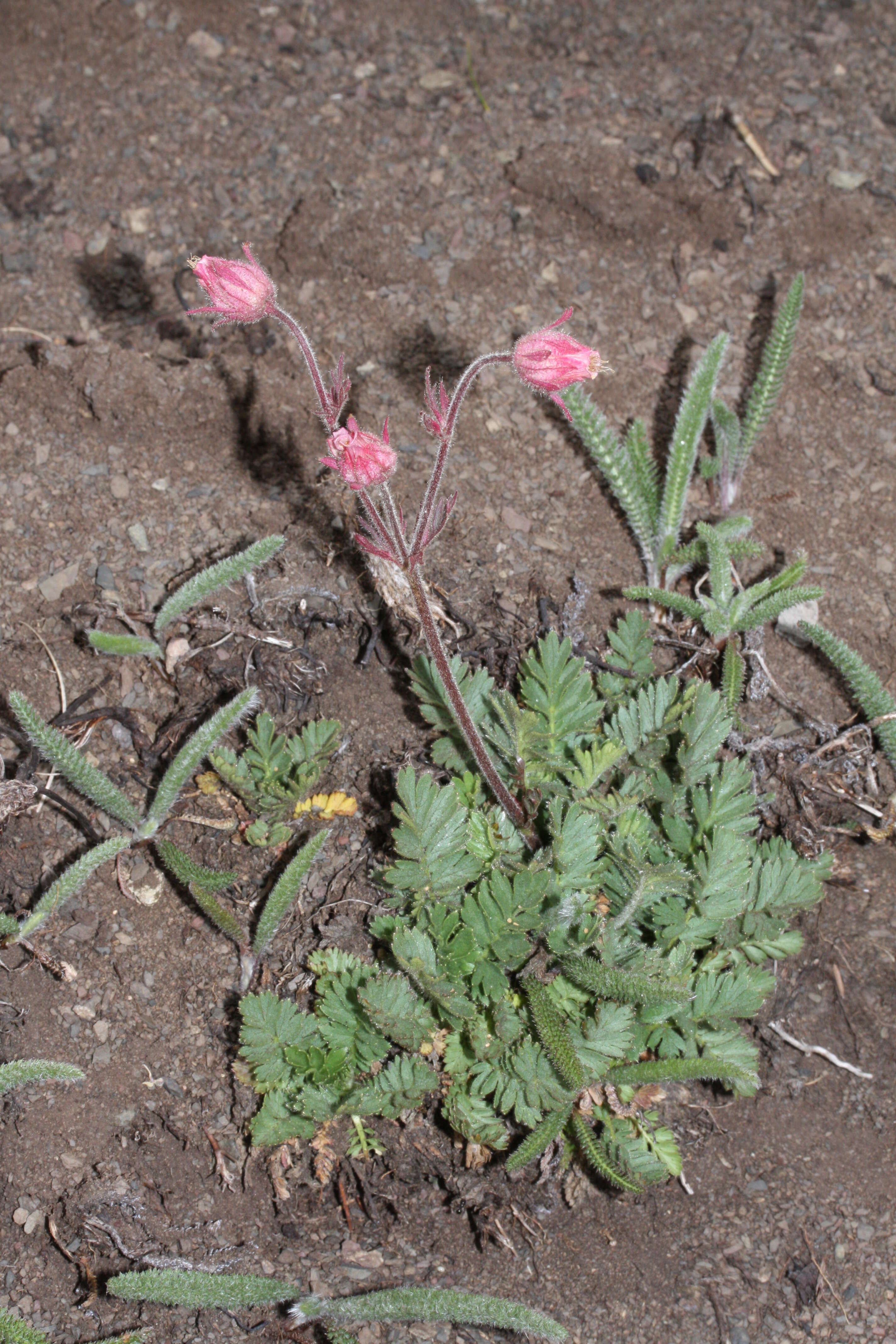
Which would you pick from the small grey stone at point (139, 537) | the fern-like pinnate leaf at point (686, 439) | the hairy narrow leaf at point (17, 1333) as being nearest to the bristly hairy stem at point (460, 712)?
the fern-like pinnate leaf at point (686, 439)

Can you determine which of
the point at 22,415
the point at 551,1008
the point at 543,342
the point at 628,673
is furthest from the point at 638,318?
the point at 551,1008

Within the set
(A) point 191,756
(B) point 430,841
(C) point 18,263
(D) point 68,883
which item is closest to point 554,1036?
(B) point 430,841

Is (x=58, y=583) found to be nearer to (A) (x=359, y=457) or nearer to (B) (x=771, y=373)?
(A) (x=359, y=457)

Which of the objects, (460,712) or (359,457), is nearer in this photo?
(359,457)

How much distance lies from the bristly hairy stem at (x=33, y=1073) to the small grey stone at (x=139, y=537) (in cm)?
159

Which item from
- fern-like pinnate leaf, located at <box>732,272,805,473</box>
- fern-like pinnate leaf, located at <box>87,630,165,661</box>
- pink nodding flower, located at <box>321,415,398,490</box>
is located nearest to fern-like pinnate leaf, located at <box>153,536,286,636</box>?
fern-like pinnate leaf, located at <box>87,630,165,661</box>

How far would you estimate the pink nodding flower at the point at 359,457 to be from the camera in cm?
207

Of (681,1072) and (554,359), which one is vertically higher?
(554,359)

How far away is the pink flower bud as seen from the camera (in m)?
2.17

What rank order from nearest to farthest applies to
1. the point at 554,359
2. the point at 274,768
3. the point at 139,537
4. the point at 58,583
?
the point at 554,359, the point at 274,768, the point at 58,583, the point at 139,537

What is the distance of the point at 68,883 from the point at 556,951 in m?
1.28

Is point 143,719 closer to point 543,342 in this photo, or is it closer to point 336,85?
point 543,342

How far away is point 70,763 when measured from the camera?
271 centimetres

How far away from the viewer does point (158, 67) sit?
14.0 ft
